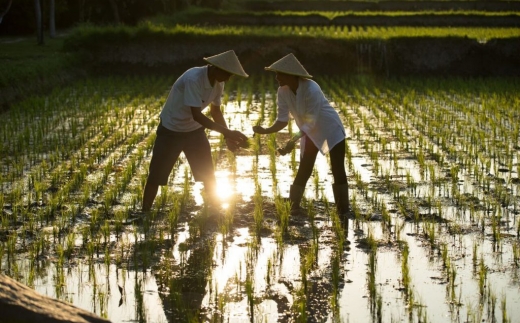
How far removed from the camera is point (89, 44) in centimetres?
1695

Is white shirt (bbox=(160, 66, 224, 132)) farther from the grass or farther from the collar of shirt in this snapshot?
the grass

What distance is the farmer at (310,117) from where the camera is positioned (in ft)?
19.9

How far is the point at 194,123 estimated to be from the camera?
6293 millimetres

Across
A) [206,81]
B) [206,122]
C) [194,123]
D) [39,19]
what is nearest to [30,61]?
[39,19]

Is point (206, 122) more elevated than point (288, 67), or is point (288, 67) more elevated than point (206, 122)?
point (288, 67)

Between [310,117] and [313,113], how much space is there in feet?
0.14

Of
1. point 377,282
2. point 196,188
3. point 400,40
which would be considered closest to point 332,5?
point 400,40

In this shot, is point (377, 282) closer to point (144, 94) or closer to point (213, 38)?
point (144, 94)

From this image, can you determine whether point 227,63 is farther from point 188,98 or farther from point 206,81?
point 188,98

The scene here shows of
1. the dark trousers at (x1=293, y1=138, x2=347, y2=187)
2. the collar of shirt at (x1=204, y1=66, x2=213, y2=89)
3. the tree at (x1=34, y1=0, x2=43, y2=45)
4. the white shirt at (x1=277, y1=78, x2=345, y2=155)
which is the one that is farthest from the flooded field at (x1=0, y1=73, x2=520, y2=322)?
the tree at (x1=34, y1=0, x2=43, y2=45)

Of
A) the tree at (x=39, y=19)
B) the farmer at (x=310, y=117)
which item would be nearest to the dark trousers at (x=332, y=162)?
the farmer at (x=310, y=117)

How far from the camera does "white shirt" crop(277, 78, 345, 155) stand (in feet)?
20.2

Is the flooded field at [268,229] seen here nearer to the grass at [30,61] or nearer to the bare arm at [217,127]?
the bare arm at [217,127]

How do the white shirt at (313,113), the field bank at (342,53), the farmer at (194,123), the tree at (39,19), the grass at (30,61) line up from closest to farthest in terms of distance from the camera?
1. the farmer at (194,123)
2. the white shirt at (313,113)
3. the grass at (30,61)
4. the field bank at (342,53)
5. the tree at (39,19)
